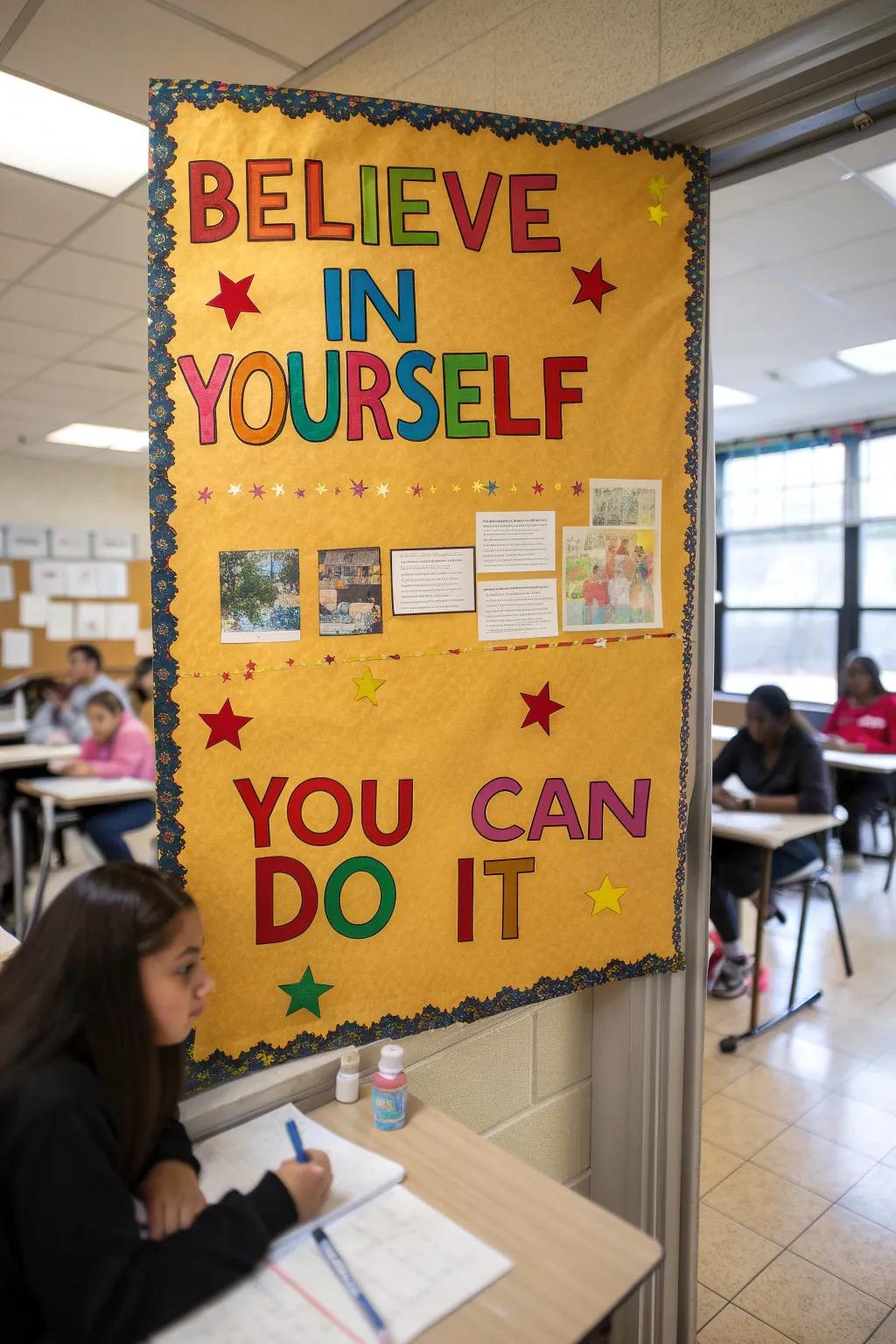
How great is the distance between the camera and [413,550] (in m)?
1.50

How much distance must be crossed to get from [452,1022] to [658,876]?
459mm

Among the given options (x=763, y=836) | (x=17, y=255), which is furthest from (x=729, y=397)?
(x=17, y=255)

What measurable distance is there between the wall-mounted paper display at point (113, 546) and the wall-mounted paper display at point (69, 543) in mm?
89

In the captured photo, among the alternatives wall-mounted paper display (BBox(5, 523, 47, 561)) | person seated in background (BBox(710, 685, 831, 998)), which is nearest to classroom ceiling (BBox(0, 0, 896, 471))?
wall-mounted paper display (BBox(5, 523, 47, 561))

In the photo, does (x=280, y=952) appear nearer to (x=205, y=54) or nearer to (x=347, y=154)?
(x=347, y=154)

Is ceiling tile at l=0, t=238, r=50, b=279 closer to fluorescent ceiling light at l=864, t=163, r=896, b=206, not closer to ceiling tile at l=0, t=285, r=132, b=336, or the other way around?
ceiling tile at l=0, t=285, r=132, b=336

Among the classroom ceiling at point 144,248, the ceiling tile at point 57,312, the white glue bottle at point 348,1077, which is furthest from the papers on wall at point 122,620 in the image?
the white glue bottle at point 348,1077

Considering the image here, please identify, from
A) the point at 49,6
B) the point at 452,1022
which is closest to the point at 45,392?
the point at 49,6

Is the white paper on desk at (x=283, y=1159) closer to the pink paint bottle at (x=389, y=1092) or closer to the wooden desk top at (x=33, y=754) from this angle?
the pink paint bottle at (x=389, y=1092)

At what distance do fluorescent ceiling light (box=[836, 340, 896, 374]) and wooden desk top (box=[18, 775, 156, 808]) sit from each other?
437 centimetres

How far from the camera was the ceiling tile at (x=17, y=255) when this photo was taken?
3.58 m

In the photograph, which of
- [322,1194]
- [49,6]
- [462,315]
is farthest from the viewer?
[49,6]

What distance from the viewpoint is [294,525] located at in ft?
4.70

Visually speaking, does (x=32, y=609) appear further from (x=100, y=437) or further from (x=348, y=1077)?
(x=348, y=1077)
